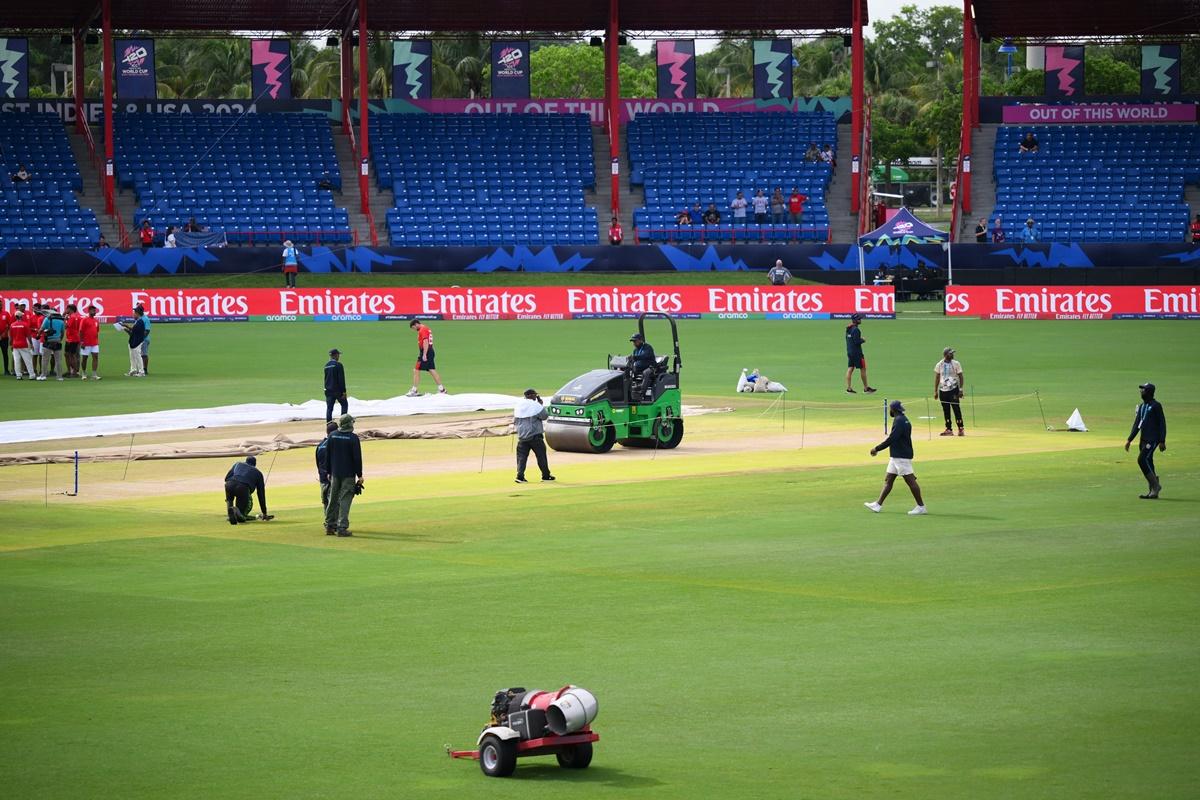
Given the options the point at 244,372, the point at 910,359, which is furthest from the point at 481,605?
the point at 910,359

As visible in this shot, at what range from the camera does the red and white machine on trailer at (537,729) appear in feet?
36.6

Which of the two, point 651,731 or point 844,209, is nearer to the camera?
point 651,731

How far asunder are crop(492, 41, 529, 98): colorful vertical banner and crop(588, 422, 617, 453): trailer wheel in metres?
50.2

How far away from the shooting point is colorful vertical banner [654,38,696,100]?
256 feet

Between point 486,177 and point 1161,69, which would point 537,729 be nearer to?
point 486,177

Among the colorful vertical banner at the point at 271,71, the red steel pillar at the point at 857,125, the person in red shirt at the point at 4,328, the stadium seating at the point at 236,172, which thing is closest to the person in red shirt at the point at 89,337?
the person in red shirt at the point at 4,328

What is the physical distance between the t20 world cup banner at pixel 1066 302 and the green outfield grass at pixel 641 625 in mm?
32207

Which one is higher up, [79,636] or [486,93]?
[486,93]

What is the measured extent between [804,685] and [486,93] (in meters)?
114

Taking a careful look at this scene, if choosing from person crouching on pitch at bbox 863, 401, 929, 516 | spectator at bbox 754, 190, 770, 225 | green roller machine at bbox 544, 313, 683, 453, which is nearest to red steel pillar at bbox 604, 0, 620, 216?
spectator at bbox 754, 190, 770, 225

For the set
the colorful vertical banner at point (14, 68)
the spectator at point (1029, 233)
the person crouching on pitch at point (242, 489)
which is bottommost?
the person crouching on pitch at point (242, 489)

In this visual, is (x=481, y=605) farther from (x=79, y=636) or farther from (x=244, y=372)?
(x=244, y=372)

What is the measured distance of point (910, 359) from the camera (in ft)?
158

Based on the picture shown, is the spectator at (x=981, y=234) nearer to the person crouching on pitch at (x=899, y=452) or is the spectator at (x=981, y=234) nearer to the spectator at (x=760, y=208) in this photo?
the spectator at (x=760, y=208)
